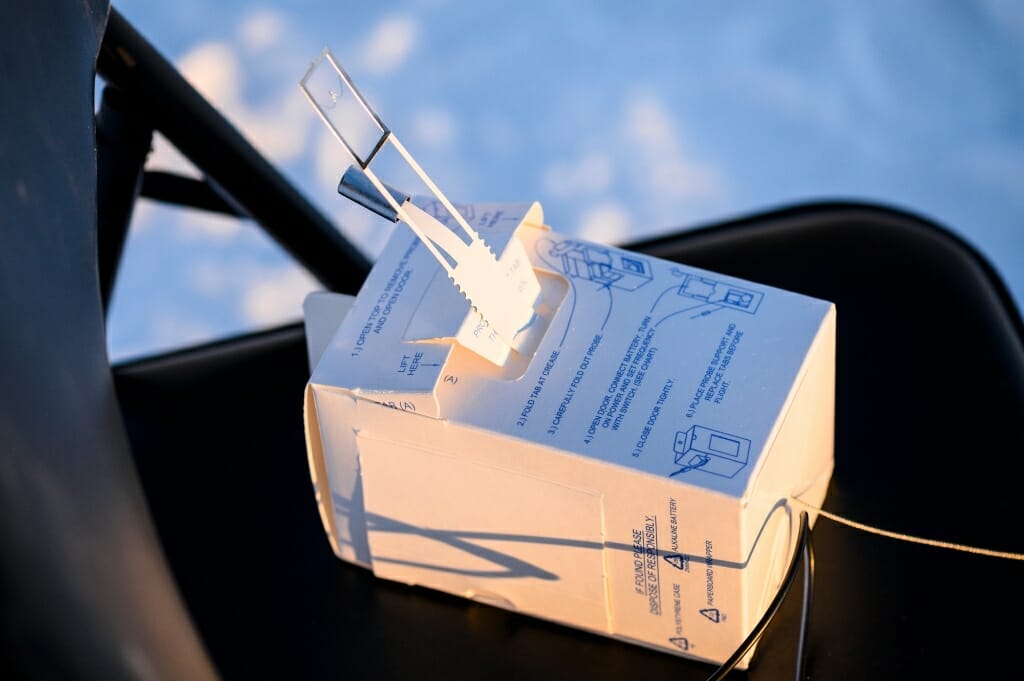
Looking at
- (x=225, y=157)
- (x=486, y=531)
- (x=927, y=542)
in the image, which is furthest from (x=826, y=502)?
(x=225, y=157)

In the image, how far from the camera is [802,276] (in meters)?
0.69

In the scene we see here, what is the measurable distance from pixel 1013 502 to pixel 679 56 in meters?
0.90

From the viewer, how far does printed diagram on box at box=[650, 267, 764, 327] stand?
0.52 meters

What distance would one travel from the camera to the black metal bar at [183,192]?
2.38 ft

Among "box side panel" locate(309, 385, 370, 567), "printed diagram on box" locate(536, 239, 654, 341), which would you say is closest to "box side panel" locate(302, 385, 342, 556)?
"box side panel" locate(309, 385, 370, 567)

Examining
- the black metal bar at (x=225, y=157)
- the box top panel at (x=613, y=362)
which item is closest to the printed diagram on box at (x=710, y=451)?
the box top panel at (x=613, y=362)

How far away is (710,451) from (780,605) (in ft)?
0.35

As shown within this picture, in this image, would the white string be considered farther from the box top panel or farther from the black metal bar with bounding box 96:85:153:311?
the black metal bar with bounding box 96:85:153:311

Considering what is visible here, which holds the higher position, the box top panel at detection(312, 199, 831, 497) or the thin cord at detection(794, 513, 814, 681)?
the box top panel at detection(312, 199, 831, 497)

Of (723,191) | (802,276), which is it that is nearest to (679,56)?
(723,191)

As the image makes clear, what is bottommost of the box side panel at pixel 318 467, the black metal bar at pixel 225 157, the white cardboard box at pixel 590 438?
the box side panel at pixel 318 467

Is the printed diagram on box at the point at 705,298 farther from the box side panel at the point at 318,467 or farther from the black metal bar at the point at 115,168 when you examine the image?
the black metal bar at the point at 115,168

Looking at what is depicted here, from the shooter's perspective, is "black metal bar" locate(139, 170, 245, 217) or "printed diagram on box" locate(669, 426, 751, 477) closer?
"printed diagram on box" locate(669, 426, 751, 477)

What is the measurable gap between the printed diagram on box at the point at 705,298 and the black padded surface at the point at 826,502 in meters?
0.12
